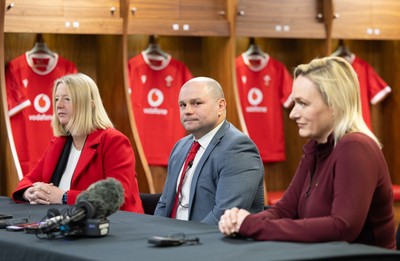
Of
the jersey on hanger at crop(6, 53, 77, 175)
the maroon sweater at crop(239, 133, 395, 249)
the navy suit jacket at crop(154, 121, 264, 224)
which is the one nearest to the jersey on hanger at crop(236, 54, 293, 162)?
the jersey on hanger at crop(6, 53, 77, 175)

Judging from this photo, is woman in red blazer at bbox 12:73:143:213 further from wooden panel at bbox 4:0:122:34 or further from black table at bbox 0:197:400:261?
wooden panel at bbox 4:0:122:34

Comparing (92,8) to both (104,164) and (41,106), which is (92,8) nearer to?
(41,106)

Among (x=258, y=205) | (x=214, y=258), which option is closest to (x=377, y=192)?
(x=214, y=258)

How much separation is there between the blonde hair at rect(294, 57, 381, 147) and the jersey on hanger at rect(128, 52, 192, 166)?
4.46 meters

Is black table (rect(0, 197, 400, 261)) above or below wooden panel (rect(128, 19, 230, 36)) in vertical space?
below

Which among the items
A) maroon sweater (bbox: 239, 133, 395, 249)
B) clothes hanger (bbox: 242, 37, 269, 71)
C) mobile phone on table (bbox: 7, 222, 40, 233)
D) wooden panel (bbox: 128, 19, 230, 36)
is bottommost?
mobile phone on table (bbox: 7, 222, 40, 233)

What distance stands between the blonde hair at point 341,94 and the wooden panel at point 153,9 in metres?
4.27

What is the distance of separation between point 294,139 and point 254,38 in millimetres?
1018

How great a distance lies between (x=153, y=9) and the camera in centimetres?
702

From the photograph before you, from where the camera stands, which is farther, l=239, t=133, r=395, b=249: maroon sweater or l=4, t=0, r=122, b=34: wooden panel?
l=4, t=0, r=122, b=34: wooden panel

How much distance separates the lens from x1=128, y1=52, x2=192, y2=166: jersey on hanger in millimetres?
7207

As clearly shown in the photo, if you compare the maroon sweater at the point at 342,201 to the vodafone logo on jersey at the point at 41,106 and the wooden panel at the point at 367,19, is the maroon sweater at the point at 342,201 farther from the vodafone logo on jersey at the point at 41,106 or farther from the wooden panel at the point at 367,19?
the wooden panel at the point at 367,19

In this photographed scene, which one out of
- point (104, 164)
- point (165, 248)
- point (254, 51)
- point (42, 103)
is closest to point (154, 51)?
point (254, 51)

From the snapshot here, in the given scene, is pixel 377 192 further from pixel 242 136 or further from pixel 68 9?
pixel 68 9
